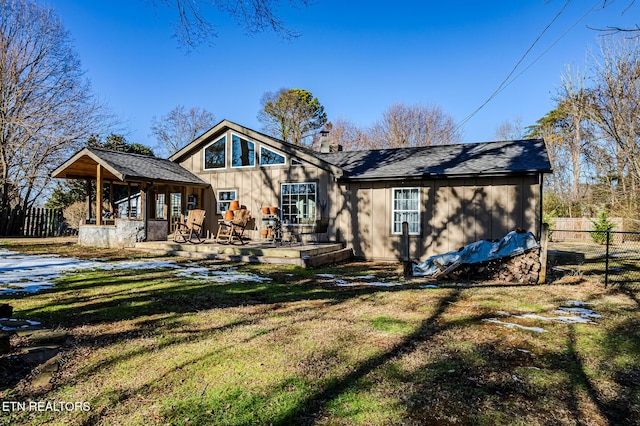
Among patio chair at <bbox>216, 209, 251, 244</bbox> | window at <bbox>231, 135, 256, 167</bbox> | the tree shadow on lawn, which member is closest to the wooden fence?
window at <bbox>231, 135, 256, 167</bbox>

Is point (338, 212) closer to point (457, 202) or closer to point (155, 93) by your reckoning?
point (457, 202)

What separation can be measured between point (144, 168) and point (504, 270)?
1117cm

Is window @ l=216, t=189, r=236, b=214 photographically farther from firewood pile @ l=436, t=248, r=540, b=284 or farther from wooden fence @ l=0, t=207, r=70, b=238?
wooden fence @ l=0, t=207, r=70, b=238

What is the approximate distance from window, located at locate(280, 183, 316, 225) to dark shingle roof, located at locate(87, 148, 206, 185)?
3.33 meters

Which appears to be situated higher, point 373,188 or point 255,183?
point 255,183

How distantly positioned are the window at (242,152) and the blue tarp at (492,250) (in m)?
7.40

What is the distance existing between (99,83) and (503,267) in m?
21.5

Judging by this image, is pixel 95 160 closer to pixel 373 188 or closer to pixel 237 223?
pixel 237 223

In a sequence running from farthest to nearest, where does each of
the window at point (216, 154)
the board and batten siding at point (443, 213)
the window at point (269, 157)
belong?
the window at point (216, 154) → the window at point (269, 157) → the board and batten siding at point (443, 213)

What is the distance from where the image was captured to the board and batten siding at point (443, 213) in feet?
31.7

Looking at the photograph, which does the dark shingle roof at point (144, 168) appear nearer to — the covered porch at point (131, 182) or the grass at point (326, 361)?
the covered porch at point (131, 182)

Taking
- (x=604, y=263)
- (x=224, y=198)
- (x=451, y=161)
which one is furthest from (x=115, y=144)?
(x=604, y=263)

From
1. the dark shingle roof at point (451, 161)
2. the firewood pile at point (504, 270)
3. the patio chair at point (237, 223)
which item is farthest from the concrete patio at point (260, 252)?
the firewood pile at point (504, 270)

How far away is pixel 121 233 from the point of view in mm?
11844
